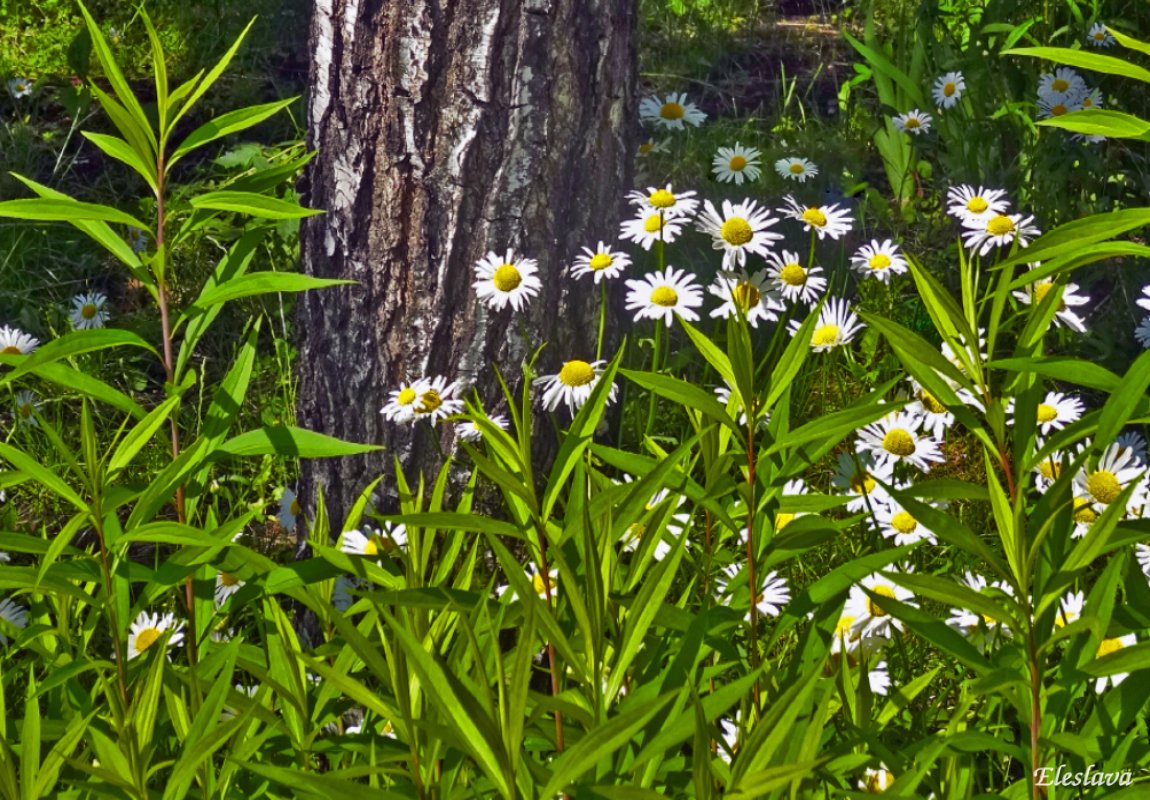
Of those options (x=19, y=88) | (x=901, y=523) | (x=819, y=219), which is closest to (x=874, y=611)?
(x=901, y=523)

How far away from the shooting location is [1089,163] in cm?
282

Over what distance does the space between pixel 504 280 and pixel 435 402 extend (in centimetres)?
22

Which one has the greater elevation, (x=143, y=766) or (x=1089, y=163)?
(x=1089, y=163)

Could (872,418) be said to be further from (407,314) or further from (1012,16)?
(1012,16)

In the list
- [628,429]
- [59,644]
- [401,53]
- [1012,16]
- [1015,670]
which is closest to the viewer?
[1015,670]

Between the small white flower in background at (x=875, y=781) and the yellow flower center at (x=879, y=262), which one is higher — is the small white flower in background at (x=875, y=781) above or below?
below

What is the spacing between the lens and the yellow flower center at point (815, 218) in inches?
91.8

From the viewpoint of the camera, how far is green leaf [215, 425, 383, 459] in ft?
3.51

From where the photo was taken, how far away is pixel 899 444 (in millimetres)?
1971

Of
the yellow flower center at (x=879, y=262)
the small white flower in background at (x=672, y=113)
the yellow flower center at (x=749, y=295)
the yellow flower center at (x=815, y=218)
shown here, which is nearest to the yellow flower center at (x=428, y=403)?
the yellow flower center at (x=749, y=295)

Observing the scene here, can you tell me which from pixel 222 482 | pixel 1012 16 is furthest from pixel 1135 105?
pixel 222 482

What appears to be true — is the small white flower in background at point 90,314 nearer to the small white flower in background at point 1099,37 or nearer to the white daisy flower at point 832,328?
the white daisy flower at point 832,328

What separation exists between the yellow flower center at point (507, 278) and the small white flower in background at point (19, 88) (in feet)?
8.49

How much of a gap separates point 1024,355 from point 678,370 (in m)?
1.59
